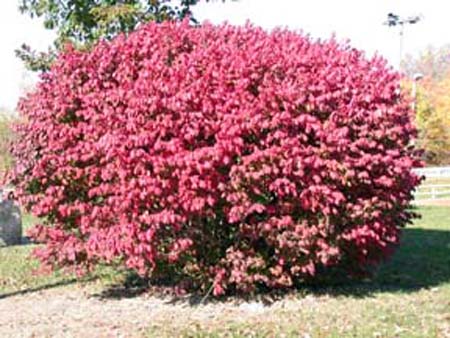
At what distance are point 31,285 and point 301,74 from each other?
4770 mm

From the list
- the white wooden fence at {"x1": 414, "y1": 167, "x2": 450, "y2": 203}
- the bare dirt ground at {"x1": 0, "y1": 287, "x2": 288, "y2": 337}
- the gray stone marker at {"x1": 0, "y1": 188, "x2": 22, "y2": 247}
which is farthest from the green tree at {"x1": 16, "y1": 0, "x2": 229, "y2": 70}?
the white wooden fence at {"x1": 414, "y1": 167, "x2": 450, "y2": 203}

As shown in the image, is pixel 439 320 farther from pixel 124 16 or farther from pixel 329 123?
pixel 124 16

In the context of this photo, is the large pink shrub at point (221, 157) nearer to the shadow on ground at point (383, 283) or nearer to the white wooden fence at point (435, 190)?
the shadow on ground at point (383, 283)

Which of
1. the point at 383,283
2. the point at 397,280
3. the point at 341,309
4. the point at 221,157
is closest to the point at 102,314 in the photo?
the point at 221,157

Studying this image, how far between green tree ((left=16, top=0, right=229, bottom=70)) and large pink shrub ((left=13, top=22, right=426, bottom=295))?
476 centimetres

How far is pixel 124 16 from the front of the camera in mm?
13430

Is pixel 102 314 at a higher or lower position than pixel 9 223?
lower

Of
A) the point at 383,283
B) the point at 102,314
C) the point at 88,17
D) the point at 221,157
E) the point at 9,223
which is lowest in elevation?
the point at 102,314

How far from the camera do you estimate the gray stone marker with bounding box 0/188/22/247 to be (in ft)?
53.9

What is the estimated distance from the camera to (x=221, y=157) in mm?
7664

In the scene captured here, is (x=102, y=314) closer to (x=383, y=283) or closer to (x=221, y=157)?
(x=221, y=157)

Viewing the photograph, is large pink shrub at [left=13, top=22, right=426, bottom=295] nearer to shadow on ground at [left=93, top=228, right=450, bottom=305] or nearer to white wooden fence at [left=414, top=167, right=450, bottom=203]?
shadow on ground at [left=93, top=228, right=450, bottom=305]

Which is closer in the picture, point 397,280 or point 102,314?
point 102,314

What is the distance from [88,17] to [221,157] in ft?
24.8
